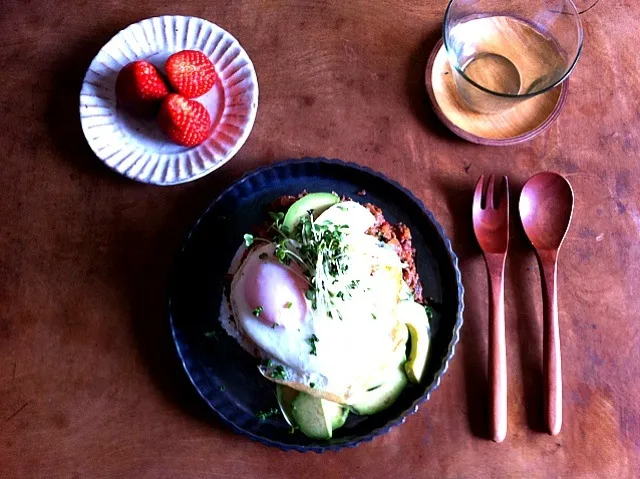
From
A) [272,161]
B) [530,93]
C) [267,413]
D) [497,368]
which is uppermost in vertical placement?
[530,93]

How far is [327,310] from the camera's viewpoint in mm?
1301

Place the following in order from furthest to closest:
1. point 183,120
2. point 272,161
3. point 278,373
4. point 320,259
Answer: point 272,161 → point 183,120 → point 278,373 → point 320,259

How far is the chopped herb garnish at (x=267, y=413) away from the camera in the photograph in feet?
4.89

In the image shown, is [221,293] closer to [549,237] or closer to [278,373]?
[278,373]

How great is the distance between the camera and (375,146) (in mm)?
1647

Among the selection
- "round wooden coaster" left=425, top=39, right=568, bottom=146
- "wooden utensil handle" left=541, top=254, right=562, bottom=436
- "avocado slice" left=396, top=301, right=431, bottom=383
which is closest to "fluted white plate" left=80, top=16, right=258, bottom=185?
"round wooden coaster" left=425, top=39, right=568, bottom=146

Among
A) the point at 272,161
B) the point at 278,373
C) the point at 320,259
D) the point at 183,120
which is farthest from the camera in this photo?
the point at 272,161

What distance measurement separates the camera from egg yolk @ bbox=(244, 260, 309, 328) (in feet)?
4.29

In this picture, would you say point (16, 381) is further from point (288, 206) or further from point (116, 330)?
point (288, 206)

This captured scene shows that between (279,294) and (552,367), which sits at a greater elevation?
(279,294)

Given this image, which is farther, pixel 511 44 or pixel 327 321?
pixel 511 44

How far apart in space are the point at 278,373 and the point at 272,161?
0.59 meters

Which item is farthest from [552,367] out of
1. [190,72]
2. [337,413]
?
[190,72]

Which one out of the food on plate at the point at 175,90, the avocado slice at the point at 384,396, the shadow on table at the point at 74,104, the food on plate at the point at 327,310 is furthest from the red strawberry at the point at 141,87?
the avocado slice at the point at 384,396
